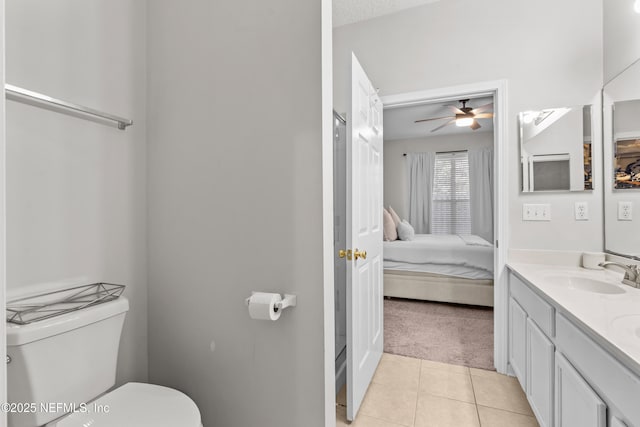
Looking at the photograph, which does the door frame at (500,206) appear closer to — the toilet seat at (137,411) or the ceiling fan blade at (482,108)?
the ceiling fan blade at (482,108)

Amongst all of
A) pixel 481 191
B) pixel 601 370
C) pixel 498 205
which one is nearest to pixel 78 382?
pixel 601 370

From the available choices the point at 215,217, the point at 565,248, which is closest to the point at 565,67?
the point at 565,248

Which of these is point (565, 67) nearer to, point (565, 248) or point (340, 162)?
point (565, 248)

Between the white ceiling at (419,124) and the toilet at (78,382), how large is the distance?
363cm

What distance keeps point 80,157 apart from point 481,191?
6.21 metres

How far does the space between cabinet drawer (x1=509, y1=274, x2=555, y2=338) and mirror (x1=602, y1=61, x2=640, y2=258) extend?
1.96ft

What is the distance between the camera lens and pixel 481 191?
5871 millimetres

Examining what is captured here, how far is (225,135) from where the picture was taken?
133cm

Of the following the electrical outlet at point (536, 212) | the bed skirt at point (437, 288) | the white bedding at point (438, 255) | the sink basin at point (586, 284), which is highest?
the electrical outlet at point (536, 212)

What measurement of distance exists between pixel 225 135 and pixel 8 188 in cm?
75

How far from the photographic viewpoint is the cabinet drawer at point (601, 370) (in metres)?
0.81

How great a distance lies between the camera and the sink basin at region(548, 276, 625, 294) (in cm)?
153

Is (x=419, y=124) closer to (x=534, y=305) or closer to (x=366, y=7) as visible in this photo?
(x=366, y=7)

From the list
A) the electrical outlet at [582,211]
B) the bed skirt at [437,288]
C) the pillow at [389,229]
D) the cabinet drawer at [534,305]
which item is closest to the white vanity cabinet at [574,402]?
the cabinet drawer at [534,305]
